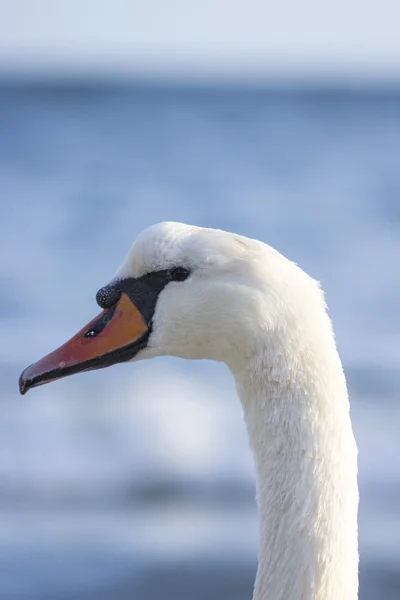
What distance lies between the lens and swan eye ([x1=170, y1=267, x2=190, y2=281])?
3.54 m

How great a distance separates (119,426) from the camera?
32.3 feet

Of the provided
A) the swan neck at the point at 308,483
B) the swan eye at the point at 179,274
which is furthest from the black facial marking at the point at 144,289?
the swan neck at the point at 308,483

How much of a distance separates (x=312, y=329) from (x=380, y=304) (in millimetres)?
9714

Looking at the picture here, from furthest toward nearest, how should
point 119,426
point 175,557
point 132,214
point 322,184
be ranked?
point 322,184, point 132,214, point 119,426, point 175,557

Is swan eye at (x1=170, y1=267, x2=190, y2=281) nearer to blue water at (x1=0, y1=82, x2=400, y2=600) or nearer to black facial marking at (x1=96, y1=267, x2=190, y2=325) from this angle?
black facial marking at (x1=96, y1=267, x2=190, y2=325)

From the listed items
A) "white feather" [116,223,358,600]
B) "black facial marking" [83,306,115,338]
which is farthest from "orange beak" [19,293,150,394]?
"white feather" [116,223,358,600]

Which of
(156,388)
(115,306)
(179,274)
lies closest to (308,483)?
(179,274)

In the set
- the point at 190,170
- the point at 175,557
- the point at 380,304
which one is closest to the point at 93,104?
the point at 190,170

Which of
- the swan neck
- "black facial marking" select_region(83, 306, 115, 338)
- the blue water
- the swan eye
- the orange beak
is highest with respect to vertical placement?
the blue water

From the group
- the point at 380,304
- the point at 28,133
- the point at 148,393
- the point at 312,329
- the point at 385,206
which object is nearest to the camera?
the point at 312,329

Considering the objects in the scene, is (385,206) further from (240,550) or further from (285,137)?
(240,550)

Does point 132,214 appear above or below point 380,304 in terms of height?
above

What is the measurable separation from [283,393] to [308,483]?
0.25 meters

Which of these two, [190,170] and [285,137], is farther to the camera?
[285,137]
